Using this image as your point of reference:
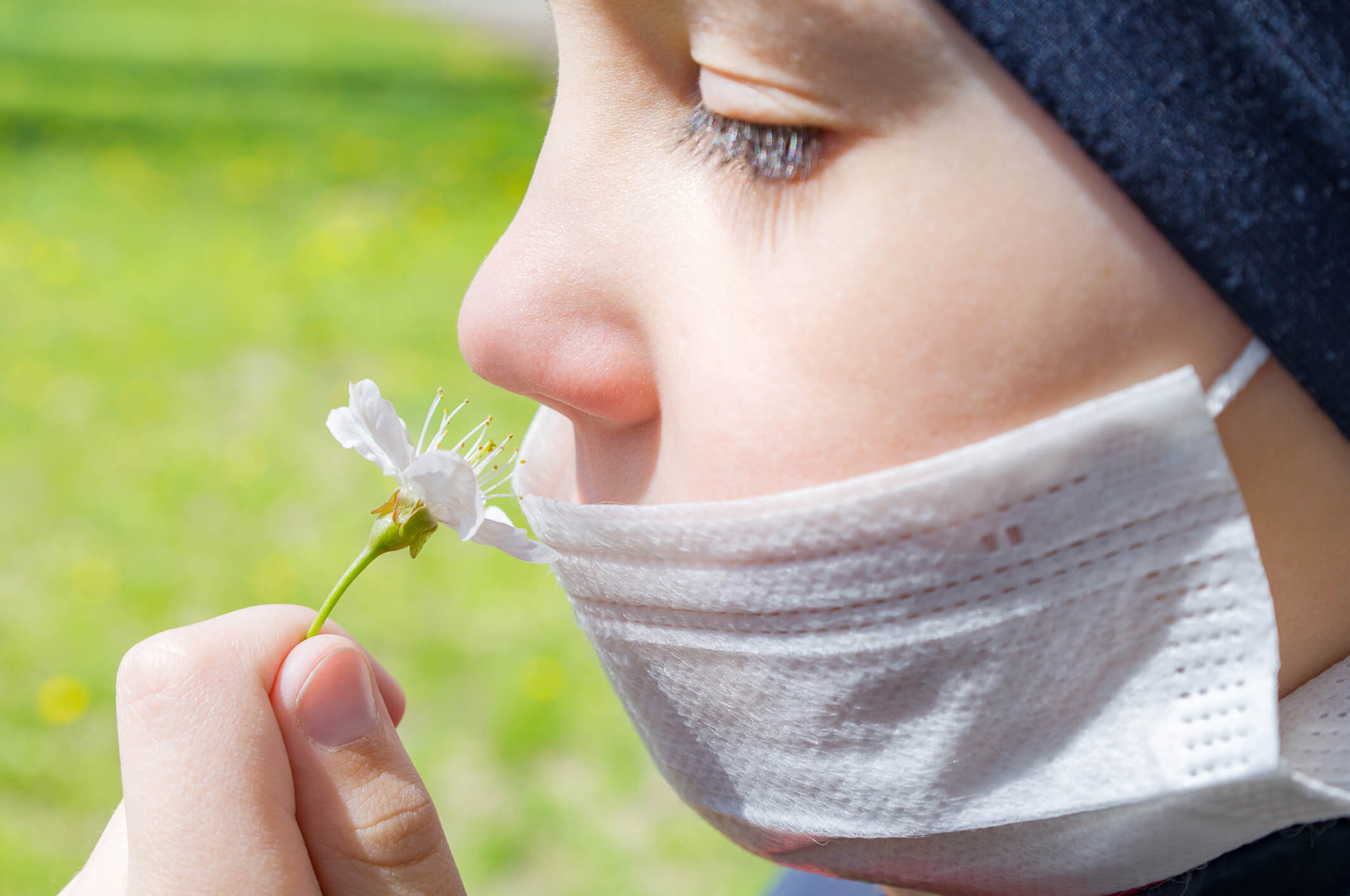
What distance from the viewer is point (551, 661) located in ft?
11.9

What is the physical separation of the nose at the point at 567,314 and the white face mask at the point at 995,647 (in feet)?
0.36

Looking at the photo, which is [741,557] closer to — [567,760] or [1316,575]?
[1316,575]

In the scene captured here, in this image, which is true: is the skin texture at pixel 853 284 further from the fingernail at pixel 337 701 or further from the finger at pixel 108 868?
the finger at pixel 108 868

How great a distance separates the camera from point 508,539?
117 cm

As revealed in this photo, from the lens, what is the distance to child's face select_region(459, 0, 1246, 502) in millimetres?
964

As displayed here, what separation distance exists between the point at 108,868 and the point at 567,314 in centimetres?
70

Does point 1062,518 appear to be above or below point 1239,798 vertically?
above

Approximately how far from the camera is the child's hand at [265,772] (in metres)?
1.08

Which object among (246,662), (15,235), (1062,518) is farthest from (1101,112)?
(15,235)

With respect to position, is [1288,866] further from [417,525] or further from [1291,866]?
[417,525]

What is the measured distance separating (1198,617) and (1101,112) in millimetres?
404

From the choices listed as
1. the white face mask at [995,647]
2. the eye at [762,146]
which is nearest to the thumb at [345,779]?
the white face mask at [995,647]

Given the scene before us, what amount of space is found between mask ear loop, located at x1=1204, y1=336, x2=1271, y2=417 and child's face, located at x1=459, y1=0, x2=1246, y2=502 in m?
0.01

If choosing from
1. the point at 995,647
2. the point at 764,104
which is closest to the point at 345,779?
the point at 995,647
